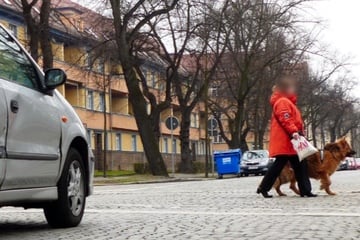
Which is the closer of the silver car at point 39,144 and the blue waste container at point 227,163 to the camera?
the silver car at point 39,144

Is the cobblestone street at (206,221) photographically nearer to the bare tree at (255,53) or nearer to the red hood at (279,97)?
the red hood at (279,97)

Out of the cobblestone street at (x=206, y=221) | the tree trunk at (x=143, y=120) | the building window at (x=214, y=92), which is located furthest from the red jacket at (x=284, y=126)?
the building window at (x=214, y=92)

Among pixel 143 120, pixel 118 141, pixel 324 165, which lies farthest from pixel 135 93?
pixel 118 141

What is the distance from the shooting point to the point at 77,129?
744 cm

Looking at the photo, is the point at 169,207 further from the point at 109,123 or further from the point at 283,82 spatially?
the point at 109,123

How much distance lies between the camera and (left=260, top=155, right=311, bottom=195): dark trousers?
11.5m

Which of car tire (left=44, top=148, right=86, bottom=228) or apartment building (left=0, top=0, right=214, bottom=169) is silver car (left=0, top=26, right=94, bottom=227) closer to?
car tire (left=44, top=148, right=86, bottom=228)

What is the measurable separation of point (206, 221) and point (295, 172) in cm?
414

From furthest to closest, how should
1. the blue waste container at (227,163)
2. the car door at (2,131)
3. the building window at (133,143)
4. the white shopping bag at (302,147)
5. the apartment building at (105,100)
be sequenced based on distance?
the building window at (133,143) < the apartment building at (105,100) < the blue waste container at (227,163) < the white shopping bag at (302,147) < the car door at (2,131)

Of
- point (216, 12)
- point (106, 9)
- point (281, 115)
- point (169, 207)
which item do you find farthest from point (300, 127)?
point (216, 12)

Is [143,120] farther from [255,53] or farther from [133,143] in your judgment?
[133,143]

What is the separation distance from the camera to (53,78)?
693cm

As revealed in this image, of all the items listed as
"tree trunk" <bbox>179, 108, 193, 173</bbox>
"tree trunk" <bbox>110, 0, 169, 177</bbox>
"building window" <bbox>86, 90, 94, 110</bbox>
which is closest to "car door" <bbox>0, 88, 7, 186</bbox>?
"tree trunk" <bbox>110, 0, 169, 177</bbox>

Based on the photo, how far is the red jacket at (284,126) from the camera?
37.4ft
